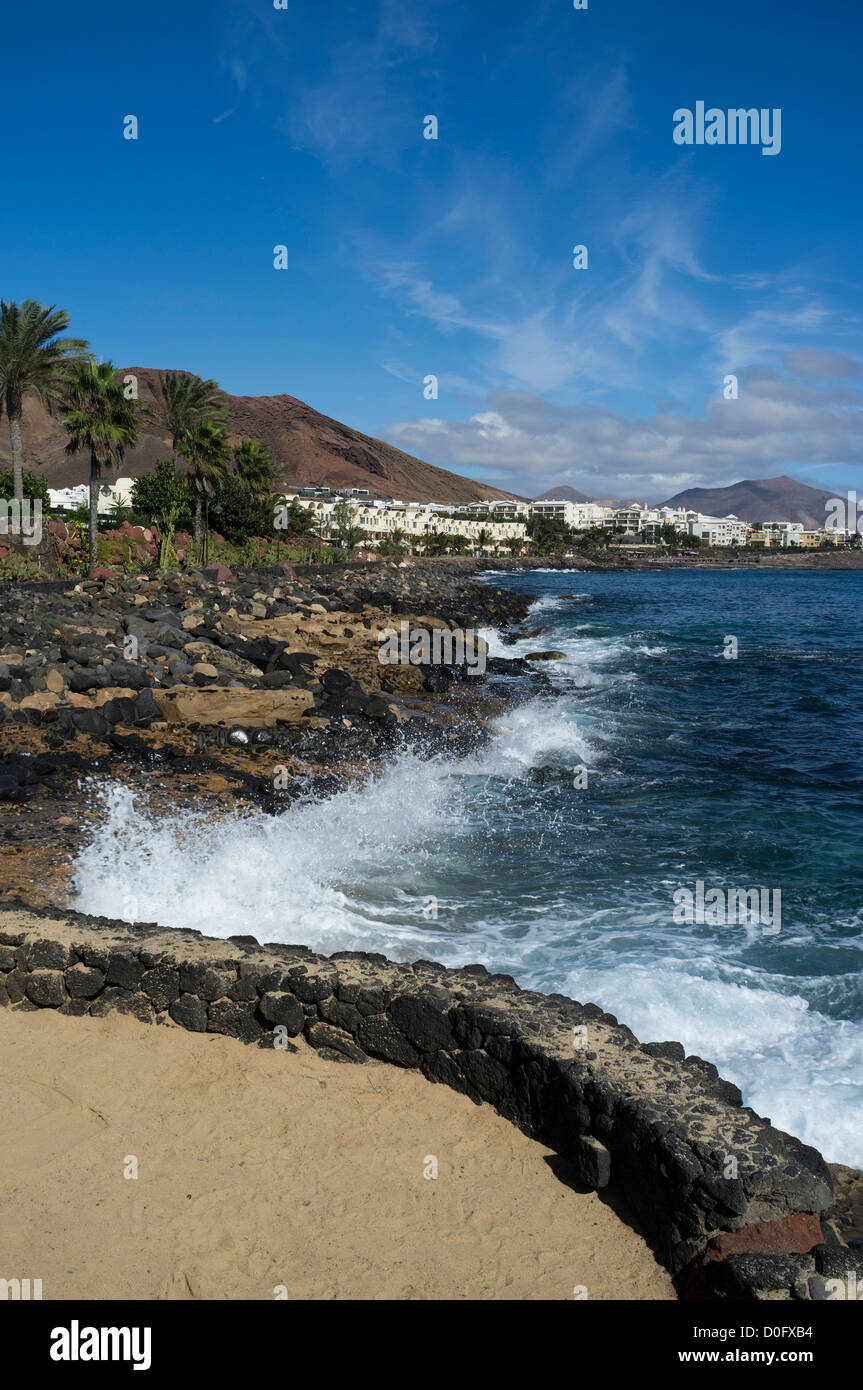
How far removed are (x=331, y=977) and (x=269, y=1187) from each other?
4.60ft

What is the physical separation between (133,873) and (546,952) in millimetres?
4414

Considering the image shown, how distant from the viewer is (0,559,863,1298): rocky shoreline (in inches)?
170

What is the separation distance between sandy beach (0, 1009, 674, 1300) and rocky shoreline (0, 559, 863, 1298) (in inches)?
9.4

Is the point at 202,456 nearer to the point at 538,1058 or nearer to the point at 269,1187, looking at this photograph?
the point at 538,1058

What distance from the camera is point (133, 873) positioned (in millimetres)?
9312

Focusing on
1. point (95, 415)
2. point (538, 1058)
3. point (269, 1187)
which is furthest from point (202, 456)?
point (269, 1187)

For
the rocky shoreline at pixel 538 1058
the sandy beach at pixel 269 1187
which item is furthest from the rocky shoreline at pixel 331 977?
the sandy beach at pixel 269 1187

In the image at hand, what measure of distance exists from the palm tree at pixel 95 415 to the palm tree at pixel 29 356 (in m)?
1.71

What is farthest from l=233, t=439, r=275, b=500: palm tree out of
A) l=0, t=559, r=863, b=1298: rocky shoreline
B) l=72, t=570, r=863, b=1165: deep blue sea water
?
l=72, t=570, r=863, b=1165: deep blue sea water

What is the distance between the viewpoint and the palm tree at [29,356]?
36.2 m

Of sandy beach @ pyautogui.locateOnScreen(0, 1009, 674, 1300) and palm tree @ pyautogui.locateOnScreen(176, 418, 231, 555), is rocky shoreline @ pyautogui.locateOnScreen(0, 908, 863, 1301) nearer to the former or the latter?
sandy beach @ pyautogui.locateOnScreen(0, 1009, 674, 1300)
